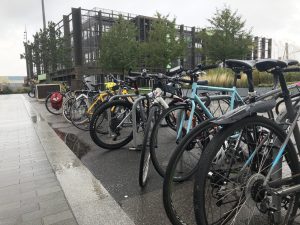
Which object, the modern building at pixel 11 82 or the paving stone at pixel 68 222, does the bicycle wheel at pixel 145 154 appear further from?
the modern building at pixel 11 82

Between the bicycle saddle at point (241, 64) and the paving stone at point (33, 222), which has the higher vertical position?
the bicycle saddle at point (241, 64)

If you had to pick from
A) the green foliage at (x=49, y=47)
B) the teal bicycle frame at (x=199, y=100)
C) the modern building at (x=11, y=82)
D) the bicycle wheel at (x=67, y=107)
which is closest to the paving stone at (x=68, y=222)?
the teal bicycle frame at (x=199, y=100)

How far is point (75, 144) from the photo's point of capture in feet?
18.9

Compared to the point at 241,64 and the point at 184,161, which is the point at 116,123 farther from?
the point at 241,64

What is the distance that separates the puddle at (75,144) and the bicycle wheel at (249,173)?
10.2ft

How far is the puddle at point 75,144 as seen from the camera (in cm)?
515

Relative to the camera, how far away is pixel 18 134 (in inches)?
278

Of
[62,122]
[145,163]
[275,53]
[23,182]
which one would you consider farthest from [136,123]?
[275,53]

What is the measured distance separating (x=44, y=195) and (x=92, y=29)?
40.4 metres

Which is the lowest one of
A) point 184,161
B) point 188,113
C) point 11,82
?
point 11,82

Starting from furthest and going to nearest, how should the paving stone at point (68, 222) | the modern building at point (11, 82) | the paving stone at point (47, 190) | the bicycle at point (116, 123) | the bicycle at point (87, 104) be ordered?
the modern building at point (11, 82), the bicycle at point (87, 104), the bicycle at point (116, 123), the paving stone at point (47, 190), the paving stone at point (68, 222)

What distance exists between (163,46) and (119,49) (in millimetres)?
4519

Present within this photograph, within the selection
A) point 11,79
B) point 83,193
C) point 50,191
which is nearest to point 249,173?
point 83,193

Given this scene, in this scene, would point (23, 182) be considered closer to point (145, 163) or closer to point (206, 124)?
point (145, 163)
